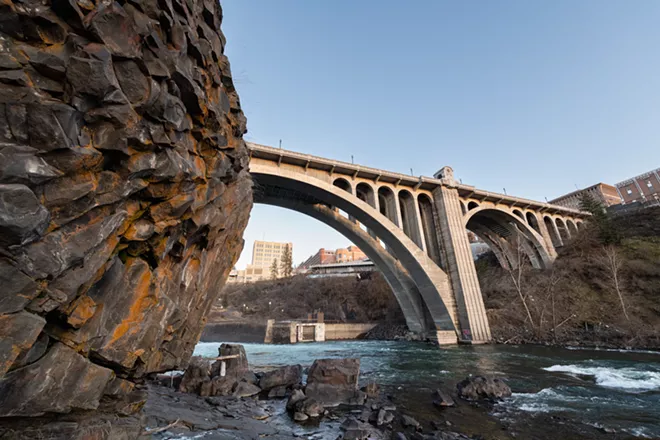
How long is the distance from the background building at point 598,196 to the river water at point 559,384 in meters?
52.3

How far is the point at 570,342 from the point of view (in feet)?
58.6

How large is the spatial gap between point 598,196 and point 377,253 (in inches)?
2266

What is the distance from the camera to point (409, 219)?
24.7 meters

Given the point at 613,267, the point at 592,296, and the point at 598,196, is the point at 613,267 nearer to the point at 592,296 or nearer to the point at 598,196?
the point at 592,296

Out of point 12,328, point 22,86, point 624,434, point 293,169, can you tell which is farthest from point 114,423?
point 293,169

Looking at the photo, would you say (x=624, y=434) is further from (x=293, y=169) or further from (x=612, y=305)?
(x=612, y=305)

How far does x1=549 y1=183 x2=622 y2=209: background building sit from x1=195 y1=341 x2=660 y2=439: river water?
52.3 m

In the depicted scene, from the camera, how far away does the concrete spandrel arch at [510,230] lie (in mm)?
30094

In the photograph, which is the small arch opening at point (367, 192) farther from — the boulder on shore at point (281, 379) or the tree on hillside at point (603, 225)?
the tree on hillside at point (603, 225)

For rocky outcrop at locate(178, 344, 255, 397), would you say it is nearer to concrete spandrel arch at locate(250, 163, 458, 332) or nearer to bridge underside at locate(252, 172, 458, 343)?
bridge underside at locate(252, 172, 458, 343)

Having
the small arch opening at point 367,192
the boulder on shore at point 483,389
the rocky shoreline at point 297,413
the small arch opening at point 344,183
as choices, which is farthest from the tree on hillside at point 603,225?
the boulder on shore at point 483,389

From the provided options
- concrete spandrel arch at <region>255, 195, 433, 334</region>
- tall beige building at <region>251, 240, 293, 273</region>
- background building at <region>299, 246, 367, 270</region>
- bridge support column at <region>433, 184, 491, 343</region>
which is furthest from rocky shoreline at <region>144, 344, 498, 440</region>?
tall beige building at <region>251, 240, 293, 273</region>

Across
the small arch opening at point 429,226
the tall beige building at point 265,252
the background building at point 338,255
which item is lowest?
the small arch opening at point 429,226

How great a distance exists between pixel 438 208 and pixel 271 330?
25.6 meters
